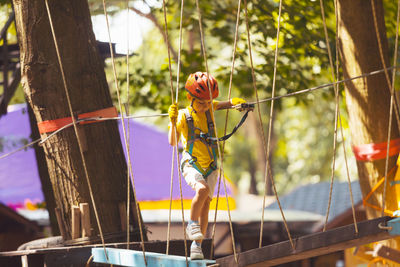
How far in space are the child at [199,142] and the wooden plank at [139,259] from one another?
0.72 ft

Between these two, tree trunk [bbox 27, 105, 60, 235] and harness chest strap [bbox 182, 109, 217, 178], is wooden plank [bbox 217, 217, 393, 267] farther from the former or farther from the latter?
tree trunk [bbox 27, 105, 60, 235]

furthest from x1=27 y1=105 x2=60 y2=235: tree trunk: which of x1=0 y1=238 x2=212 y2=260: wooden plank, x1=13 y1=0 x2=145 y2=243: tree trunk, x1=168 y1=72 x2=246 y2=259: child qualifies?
x1=168 y1=72 x2=246 y2=259: child

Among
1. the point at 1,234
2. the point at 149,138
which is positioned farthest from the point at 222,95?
the point at 1,234

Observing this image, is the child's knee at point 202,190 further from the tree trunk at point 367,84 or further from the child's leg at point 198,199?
the tree trunk at point 367,84

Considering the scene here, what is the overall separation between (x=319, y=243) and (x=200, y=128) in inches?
43.9

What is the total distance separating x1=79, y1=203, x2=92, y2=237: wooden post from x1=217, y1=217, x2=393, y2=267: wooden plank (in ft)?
5.34

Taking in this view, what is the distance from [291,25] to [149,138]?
3822mm

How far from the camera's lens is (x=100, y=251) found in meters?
4.26

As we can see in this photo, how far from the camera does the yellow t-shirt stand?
13.0 feet

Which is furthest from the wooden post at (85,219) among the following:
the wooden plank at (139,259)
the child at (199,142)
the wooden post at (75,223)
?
the child at (199,142)

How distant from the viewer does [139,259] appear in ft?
12.9

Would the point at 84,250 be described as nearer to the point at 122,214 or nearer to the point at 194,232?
the point at 122,214

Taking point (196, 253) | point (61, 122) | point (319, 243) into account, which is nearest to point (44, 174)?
point (61, 122)

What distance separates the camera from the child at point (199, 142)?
12.7ft
